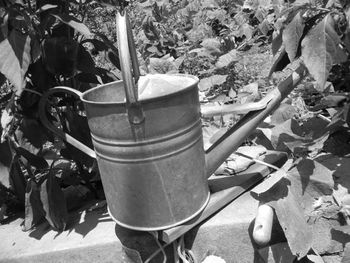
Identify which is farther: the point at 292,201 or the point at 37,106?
the point at 37,106

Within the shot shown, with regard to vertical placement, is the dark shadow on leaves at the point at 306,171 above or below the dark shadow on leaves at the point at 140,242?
above

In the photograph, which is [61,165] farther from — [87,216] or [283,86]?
[283,86]

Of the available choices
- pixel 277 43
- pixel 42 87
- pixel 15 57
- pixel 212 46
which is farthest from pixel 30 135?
pixel 212 46

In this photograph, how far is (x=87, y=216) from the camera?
1.45 meters

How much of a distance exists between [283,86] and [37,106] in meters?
0.77

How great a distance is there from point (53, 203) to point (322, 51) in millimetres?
951

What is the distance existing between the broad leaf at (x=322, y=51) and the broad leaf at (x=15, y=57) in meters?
0.74

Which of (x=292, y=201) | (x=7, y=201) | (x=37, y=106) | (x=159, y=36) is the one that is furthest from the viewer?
(x=159, y=36)

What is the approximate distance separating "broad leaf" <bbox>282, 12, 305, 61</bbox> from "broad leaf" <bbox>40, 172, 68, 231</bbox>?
2.80 ft

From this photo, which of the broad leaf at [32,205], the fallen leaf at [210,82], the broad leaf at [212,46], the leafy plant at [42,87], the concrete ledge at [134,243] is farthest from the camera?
the broad leaf at [212,46]

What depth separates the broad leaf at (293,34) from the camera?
111 centimetres

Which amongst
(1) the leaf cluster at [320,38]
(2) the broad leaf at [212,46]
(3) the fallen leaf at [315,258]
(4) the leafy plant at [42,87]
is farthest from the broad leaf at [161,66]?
(3) the fallen leaf at [315,258]

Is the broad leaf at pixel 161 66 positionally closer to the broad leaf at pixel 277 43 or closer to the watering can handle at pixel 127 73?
the broad leaf at pixel 277 43

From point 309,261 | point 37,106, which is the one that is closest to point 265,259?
point 309,261
